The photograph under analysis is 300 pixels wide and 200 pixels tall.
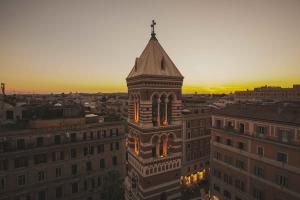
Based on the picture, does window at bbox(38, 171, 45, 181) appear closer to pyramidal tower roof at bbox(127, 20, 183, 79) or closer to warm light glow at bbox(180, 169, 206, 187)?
pyramidal tower roof at bbox(127, 20, 183, 79)

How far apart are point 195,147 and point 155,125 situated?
115 ft

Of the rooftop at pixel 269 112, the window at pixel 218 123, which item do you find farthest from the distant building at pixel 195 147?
the rooftop at pixel 269 112

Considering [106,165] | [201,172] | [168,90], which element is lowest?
[201,172]

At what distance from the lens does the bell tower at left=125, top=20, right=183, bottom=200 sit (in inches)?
800

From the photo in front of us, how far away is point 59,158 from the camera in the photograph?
34875 millimetres

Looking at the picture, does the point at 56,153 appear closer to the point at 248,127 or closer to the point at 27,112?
the point at 27,112

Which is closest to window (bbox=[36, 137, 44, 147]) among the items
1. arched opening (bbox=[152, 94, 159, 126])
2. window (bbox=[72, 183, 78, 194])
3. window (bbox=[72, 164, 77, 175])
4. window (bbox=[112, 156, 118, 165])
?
window (bbox=[72, 164, 77, 175])

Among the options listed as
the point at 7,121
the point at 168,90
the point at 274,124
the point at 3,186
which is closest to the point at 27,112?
the point at 7,121

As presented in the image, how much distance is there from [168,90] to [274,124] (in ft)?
59.8

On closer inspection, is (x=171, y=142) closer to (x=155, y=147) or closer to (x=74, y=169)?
(x=155, y=147)

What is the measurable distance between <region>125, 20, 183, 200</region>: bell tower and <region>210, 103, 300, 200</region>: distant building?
52.5ft

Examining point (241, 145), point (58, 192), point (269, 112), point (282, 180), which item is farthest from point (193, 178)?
point (58, 192)

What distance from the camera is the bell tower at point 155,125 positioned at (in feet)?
66.7

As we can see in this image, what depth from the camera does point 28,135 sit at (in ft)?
106
